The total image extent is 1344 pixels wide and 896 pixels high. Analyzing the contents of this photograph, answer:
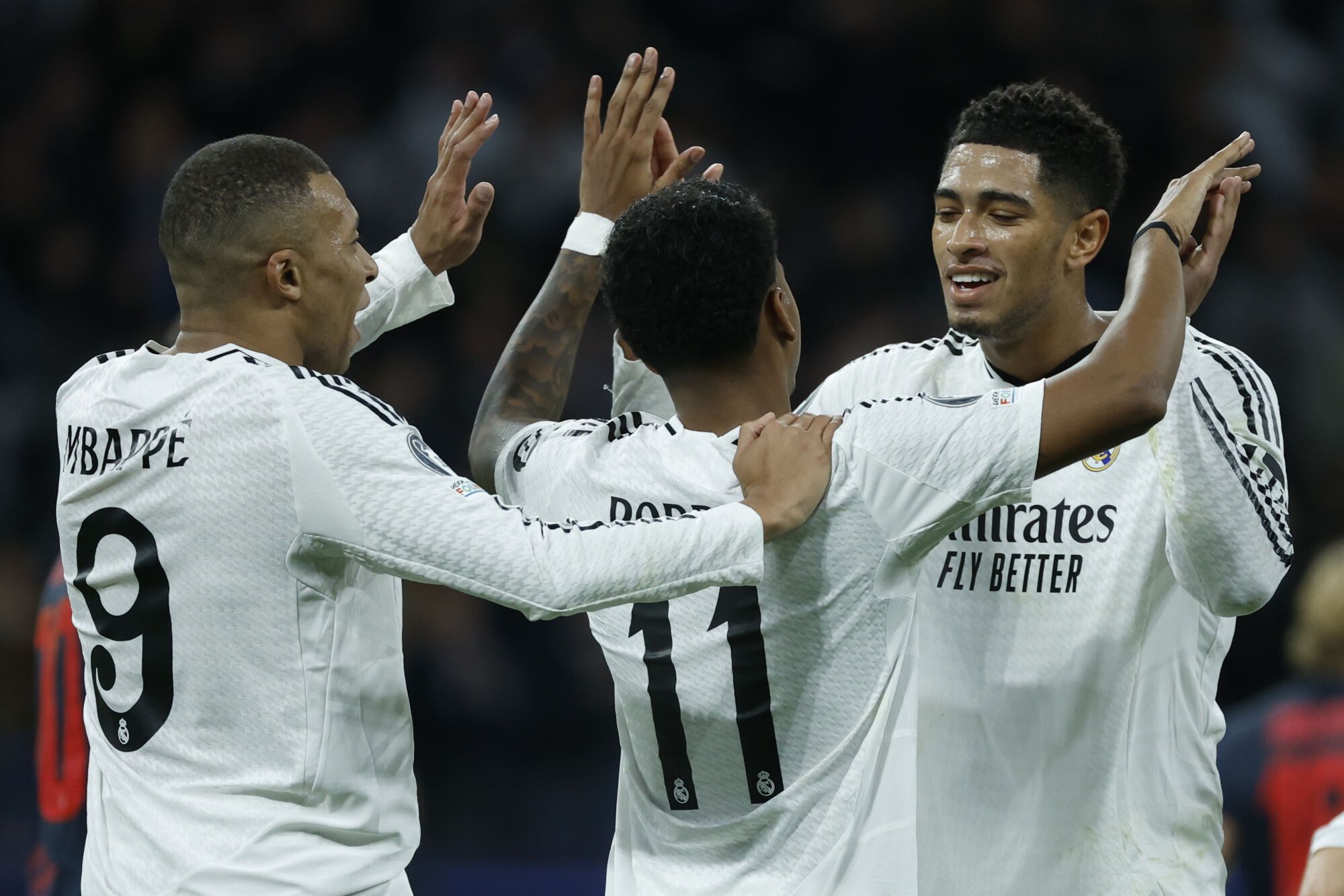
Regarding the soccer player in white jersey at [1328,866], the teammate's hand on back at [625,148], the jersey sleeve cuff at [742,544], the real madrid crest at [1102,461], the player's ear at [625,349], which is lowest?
the soccer player in white jersey at [1328,866]

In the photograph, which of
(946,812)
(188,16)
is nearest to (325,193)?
(946,812)

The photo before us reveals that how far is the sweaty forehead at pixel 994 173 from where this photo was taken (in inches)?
139

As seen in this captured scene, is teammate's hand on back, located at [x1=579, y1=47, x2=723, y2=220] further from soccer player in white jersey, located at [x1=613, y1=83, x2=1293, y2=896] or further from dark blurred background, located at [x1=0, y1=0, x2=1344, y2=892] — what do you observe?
dark blurred background, located at [x1=0, y1=0, x2=1344, y2=892]

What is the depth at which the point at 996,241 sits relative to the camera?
3502mm

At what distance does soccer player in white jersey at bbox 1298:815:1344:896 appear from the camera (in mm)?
3680

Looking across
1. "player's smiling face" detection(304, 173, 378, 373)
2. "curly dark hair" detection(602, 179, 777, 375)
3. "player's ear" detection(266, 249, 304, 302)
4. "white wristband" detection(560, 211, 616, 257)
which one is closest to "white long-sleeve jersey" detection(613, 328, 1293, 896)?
"curly dark hair" detection(602, 179, 777, 375)

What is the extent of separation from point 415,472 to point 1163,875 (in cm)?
175

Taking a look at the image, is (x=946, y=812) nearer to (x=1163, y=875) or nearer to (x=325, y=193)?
(x=1163, y=875)

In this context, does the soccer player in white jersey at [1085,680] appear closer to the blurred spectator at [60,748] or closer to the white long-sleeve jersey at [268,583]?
the white long-sleeve jersey at [268,583]

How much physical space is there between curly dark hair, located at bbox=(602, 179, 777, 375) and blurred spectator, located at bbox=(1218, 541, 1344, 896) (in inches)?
145

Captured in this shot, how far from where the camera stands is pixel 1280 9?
378 inches

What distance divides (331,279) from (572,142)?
6079 mm

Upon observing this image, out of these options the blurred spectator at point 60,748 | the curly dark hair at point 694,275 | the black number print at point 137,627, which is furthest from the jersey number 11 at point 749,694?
the blurred spectator at point 60,748

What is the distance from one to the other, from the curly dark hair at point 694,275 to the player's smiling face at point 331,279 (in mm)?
519
